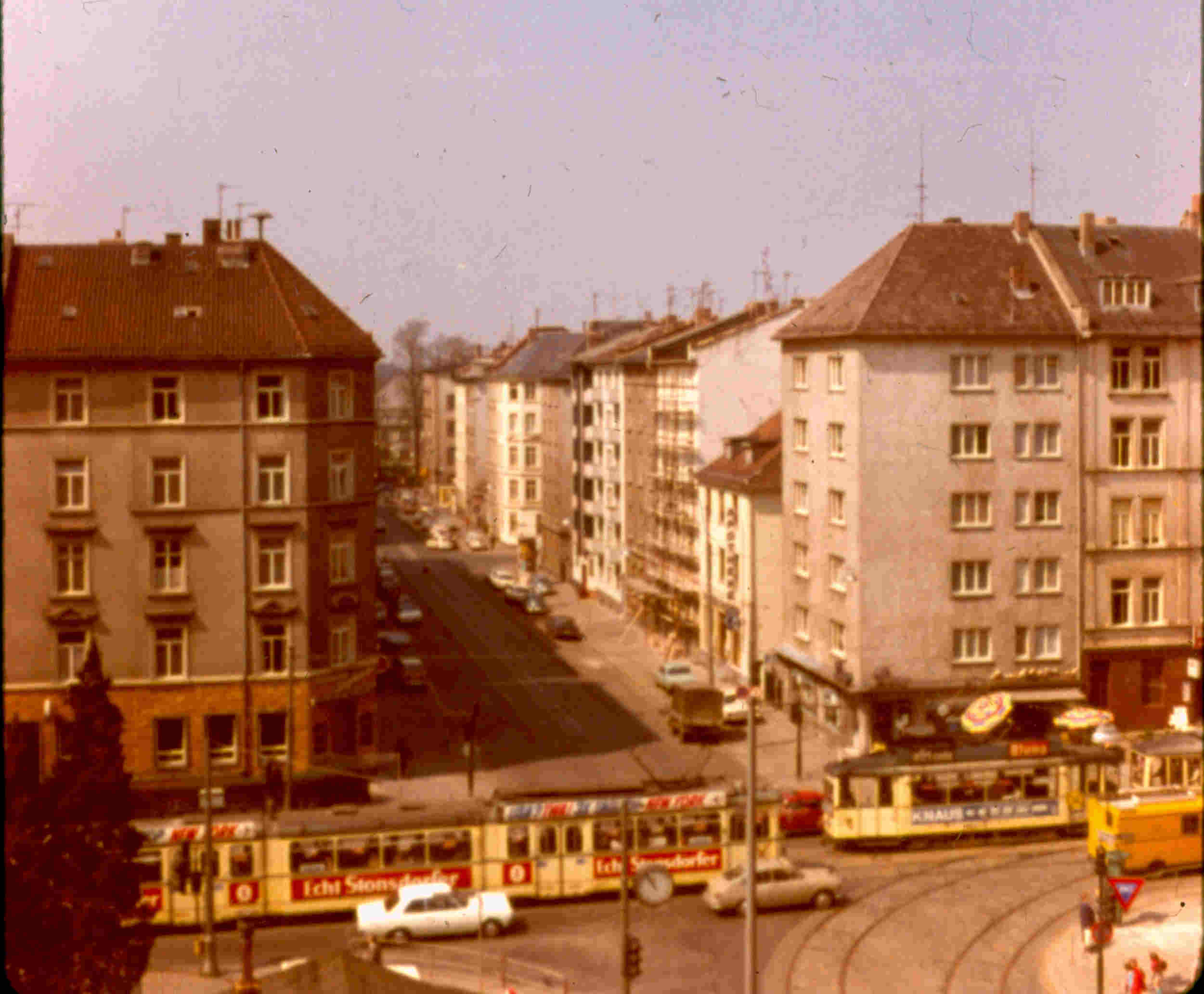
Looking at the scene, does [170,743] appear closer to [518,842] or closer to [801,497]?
[518,842]

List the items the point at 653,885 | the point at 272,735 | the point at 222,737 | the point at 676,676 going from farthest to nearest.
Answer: the point at 676,676
the point at 653,885
the point at 272,735
the point at 222,737

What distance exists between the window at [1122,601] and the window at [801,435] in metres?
2.04

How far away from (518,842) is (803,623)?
7.63ft

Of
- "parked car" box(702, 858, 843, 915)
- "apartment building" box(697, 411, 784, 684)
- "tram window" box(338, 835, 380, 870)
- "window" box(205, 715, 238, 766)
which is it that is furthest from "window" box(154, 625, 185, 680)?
"apartment building" box(697, 411, 784, 684)

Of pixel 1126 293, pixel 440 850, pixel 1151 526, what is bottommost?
pixel 440 850

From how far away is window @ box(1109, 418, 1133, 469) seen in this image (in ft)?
26.2

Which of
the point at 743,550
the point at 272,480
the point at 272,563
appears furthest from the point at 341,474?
the point at 743,550

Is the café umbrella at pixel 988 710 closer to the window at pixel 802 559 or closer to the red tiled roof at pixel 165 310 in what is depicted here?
the window at pixel 802 559

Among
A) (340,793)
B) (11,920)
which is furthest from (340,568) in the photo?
(11,920)

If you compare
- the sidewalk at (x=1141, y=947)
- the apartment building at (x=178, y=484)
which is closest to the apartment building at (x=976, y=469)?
the sidewalk at (x=1141, y=947)

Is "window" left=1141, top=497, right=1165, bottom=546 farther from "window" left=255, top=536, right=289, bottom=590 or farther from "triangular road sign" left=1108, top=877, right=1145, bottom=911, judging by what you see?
"window" left=255, top=536, right=289, bottom=590

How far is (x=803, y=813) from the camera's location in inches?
376

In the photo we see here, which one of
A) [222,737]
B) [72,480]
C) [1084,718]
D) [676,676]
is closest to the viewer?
[72,480]

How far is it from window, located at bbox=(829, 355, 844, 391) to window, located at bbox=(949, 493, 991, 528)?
0.99 m
